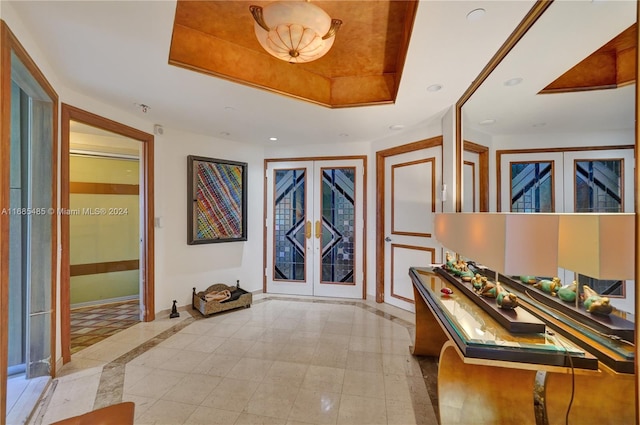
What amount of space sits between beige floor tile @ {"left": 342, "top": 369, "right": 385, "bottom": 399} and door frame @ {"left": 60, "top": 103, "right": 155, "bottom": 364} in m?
2.51

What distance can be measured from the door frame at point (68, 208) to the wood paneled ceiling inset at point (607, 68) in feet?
11.9

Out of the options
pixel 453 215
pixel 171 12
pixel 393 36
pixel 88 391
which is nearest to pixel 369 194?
pixel 453 215

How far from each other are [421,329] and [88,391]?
9.16ft

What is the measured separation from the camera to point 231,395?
2039 mm

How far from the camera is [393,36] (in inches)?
87.0

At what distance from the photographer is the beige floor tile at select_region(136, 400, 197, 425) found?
1781 millimetres

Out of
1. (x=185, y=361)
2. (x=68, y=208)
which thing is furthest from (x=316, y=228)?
(x=68, y=208)

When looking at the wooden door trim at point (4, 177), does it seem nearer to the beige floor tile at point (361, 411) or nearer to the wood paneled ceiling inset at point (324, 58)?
the wood paneled ceiling inset at point (324, 58)

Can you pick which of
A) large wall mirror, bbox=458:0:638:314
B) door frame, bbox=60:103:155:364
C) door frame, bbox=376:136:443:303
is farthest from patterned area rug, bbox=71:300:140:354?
large wall mirror, bbox=458:0:638:314

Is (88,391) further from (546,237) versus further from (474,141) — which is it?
(474,141)

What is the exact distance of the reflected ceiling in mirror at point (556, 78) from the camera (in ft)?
3.54

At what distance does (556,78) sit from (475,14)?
1.84 ft

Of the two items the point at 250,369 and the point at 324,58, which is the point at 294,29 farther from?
the point at 250,369

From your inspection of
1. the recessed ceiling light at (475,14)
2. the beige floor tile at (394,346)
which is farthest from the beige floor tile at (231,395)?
the recessed ceiling light at (475,14)
